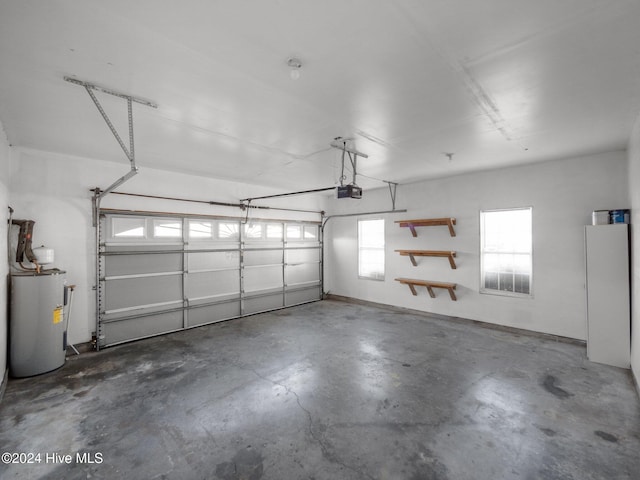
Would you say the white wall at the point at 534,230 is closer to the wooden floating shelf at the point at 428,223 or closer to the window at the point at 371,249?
the wooden floating shelf at the point at 428,223

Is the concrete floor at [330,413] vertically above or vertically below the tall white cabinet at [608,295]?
below

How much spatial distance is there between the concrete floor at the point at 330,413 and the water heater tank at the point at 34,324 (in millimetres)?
182

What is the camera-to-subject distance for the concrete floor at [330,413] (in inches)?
80.0

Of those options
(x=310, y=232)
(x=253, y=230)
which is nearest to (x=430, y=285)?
(x=310, y=232)

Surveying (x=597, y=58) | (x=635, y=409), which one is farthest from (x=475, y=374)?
(x=597, y=58)

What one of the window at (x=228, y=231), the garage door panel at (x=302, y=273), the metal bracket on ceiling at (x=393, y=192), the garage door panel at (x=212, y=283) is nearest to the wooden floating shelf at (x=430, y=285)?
the metal bracket on ceiling at (x=393, y=192)

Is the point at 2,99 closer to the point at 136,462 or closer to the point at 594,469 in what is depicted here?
A: the point at 136,462

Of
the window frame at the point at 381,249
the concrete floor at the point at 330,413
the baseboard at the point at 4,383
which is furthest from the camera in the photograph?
the window frame at the point at 381,249

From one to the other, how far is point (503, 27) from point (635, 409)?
3.46 m

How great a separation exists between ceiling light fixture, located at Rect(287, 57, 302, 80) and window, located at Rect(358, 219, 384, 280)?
5080 mm

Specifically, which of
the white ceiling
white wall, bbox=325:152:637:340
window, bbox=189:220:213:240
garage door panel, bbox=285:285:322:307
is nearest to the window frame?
white wall, bbox=325:152:637:340

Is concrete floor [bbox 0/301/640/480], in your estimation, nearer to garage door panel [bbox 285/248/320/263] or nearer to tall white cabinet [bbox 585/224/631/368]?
tall white cabinet [bbox 585/224/631/368]

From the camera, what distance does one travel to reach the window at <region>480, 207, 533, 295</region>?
480 centimetres

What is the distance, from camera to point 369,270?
7.11 meters
